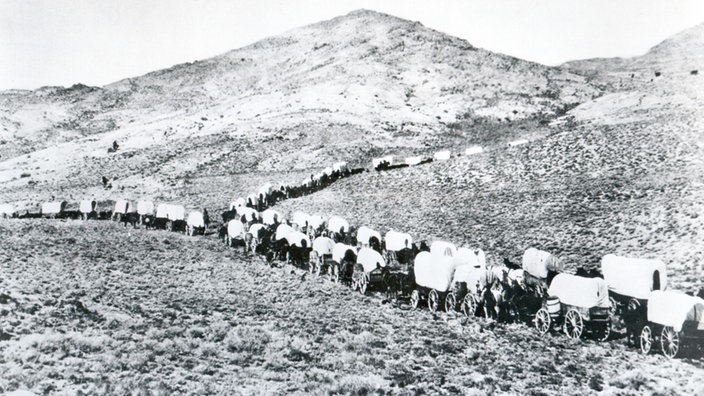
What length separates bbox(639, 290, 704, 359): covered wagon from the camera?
576 inches

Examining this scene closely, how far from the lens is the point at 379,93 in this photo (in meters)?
95.6

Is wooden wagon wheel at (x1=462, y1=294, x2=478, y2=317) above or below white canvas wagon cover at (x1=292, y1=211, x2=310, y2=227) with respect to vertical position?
below

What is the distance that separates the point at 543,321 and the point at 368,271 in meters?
7.98

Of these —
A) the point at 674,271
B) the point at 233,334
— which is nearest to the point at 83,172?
the point at 233,334

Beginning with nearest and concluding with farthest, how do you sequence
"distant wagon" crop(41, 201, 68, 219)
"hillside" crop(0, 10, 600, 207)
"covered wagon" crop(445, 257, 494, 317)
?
"covered wagon" crop(445, 257, 494, 317) < "distant wagon" crop(41, 201, 68, 219) < "hillside" crop(0, 10, 600, 207)

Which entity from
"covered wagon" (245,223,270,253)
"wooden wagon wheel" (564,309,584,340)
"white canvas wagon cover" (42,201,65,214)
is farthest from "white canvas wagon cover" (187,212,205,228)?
"wooden wagon wheel" (564,309,584,340)

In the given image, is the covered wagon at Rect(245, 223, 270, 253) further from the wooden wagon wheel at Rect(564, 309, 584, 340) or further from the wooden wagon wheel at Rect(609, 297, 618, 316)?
the wooden wagon wheel at Rect(609, 297, 618, 316)

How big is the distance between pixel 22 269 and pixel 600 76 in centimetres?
11484

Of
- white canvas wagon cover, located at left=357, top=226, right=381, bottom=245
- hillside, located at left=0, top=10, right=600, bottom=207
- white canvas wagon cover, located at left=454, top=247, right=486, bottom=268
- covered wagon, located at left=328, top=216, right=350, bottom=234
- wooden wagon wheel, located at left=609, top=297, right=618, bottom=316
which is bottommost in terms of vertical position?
wooden wagon wheel, located at left=609, top=297, right=618, bottom=316

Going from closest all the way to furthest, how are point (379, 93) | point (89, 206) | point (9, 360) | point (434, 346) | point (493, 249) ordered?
point (9, 360)
point (434, 346)
point (493, 249)
point (89, 206)
point (379, 93)

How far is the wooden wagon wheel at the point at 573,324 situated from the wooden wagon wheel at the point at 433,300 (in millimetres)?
4749

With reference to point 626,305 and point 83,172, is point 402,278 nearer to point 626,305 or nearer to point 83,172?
point 626,305

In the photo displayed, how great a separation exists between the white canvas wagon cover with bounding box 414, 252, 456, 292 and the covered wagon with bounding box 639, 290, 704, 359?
657cm

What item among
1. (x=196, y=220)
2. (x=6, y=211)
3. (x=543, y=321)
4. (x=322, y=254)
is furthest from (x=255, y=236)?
(x=6, y=211)
